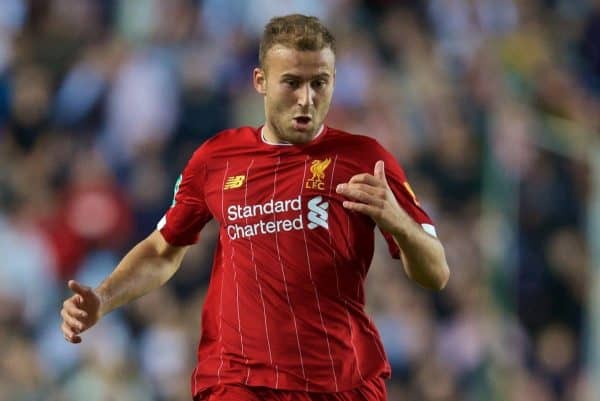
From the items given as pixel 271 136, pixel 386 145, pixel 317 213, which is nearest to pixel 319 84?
pixel 271 136

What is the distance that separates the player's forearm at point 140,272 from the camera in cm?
449

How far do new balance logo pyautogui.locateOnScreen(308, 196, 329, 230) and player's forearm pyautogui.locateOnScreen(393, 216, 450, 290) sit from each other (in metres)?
0.36

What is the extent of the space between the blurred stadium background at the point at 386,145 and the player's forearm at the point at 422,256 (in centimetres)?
378

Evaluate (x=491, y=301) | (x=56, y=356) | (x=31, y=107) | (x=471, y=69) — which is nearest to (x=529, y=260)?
(x=491, y=301)

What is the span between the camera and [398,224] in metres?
3.84

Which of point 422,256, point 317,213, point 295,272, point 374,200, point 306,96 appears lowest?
point 295,272

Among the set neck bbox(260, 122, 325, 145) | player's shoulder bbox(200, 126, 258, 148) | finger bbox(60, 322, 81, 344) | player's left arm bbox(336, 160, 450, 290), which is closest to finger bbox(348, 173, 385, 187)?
player's left arm bbox(336, 160, 450, 290)

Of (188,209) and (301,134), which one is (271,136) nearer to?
(301,134)

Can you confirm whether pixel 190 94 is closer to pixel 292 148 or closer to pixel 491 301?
pixel 491 301

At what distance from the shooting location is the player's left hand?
12.4 feet

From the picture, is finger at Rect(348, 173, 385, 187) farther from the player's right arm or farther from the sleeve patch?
the player's right arm

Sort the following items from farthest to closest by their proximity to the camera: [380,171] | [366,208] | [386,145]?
[386,145] < [380,171] < [366,208]

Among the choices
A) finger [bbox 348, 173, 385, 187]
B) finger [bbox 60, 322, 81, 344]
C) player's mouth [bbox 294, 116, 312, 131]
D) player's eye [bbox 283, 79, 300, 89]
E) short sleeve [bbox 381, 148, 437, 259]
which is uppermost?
player's eye [bbox 283, 79, 300, 89]

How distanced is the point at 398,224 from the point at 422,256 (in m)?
0.23
